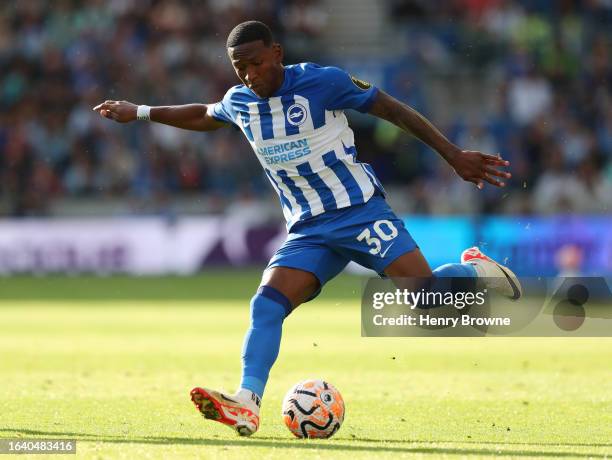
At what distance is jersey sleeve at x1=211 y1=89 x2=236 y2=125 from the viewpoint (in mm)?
7141

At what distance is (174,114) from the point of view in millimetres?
7500

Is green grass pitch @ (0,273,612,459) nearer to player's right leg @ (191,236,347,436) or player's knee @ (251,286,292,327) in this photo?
player's right leg @ (191,236,347,436)

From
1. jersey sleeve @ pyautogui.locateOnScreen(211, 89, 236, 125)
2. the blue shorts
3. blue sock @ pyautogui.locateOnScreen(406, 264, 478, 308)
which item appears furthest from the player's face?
blue sock @ pyautogui.locateOnScreen(406, 264, 478, 308)

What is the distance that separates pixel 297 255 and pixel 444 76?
18140 mm

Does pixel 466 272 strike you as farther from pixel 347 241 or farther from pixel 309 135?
pixel 309 135

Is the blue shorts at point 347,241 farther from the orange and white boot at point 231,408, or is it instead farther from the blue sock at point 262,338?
the orange and white boot at point 231,408

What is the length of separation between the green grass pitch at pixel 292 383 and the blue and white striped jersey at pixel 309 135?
129cm

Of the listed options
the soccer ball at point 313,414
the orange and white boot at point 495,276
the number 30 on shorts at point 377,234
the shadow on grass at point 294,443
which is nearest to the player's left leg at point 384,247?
the number 30 on shorts at point 377,234

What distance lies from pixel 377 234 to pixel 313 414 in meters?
1.08

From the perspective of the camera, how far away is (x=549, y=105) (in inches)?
915

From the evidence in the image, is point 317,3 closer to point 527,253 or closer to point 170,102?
point 170,102

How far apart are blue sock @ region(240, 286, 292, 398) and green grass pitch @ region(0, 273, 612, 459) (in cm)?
31

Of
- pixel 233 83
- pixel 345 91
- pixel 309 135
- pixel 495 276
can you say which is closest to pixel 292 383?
pixel 495 276

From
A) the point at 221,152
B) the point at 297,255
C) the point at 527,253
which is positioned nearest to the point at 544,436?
the point at 297,255
